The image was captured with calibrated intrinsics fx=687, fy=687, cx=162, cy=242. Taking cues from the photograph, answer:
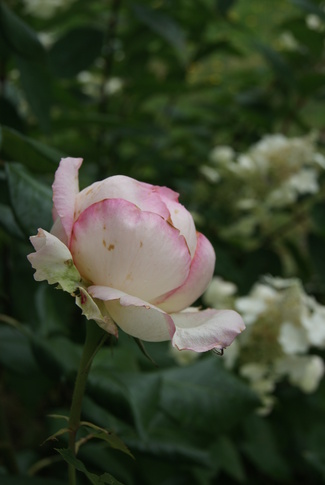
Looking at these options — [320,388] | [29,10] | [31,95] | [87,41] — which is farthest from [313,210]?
[29,10]

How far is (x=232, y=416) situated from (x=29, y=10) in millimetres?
1186

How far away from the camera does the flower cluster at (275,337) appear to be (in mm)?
1036

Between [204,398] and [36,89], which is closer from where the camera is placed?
[204,398]

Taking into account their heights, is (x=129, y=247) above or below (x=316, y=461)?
above

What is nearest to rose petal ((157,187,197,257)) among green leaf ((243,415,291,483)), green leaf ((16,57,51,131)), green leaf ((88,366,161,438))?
green leaf ((88,366,161,438))

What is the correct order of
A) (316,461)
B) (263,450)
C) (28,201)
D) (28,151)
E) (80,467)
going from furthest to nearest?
(263,450), (316,461), (28,151), (28,201), (80,467)

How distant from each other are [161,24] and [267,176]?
0.36 m

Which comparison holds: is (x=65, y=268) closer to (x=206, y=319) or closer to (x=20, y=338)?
(x=206, y=319)

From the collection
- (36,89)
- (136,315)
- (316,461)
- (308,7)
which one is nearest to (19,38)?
(36,89)

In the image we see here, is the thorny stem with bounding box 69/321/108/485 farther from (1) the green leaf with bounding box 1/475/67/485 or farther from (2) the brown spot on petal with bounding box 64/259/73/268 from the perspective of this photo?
(1) the green leaf with bounding box 1/475/67/485

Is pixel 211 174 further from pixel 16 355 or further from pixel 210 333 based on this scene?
pixel 210 333

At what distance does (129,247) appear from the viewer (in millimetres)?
424

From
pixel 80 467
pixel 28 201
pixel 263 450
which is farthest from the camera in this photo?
pixel 263 450

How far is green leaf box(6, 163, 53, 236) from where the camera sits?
61cm
